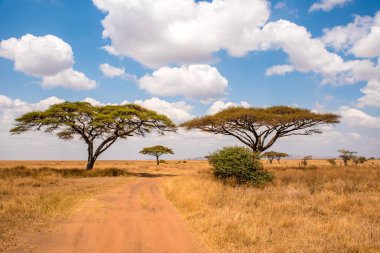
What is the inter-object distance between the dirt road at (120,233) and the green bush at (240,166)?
27.9ft

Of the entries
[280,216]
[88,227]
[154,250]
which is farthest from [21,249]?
[280,216]

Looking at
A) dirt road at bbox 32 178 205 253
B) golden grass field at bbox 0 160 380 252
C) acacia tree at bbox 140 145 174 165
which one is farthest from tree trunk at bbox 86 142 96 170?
acacia tree at bbox 140 145 174 165

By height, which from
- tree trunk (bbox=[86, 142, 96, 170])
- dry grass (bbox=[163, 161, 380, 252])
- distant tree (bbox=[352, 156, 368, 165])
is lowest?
dry grass (bbox=[163, 161, 380, 252])

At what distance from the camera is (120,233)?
325 inches

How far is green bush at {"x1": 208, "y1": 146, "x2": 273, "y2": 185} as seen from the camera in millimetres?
19734

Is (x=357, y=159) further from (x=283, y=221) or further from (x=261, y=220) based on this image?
(x=261, y=220)

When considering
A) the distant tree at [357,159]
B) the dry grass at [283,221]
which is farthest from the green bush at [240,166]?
the distant tree at [357,159]

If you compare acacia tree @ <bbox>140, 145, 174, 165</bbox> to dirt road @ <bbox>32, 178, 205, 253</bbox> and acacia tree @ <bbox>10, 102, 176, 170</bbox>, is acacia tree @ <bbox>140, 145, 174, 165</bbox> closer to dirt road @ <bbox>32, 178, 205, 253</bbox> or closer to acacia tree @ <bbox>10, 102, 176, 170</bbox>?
acacia tree @ <bbox>10, 102, 176, 170</bbox>

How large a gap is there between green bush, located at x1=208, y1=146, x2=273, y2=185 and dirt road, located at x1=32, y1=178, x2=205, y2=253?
8.49 metres

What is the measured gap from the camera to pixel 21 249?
269 inches

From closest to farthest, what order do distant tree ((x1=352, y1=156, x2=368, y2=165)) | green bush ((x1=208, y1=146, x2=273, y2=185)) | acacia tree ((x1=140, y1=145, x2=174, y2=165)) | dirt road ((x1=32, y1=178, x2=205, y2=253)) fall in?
dirt road ((x1=32, y1=178, x2=205, y2=253)) < green bush ((x1=208, y1=146, x2=273, y2=185)) < distant tree ((x1=352, y1=156, x2=368, y2=165)) < acacia tree ((x1=140, y1=145, x2=174, y2=165))

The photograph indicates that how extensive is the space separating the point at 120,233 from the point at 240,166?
12.6 meters

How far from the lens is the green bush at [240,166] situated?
1973cm

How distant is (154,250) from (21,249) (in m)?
2.86
